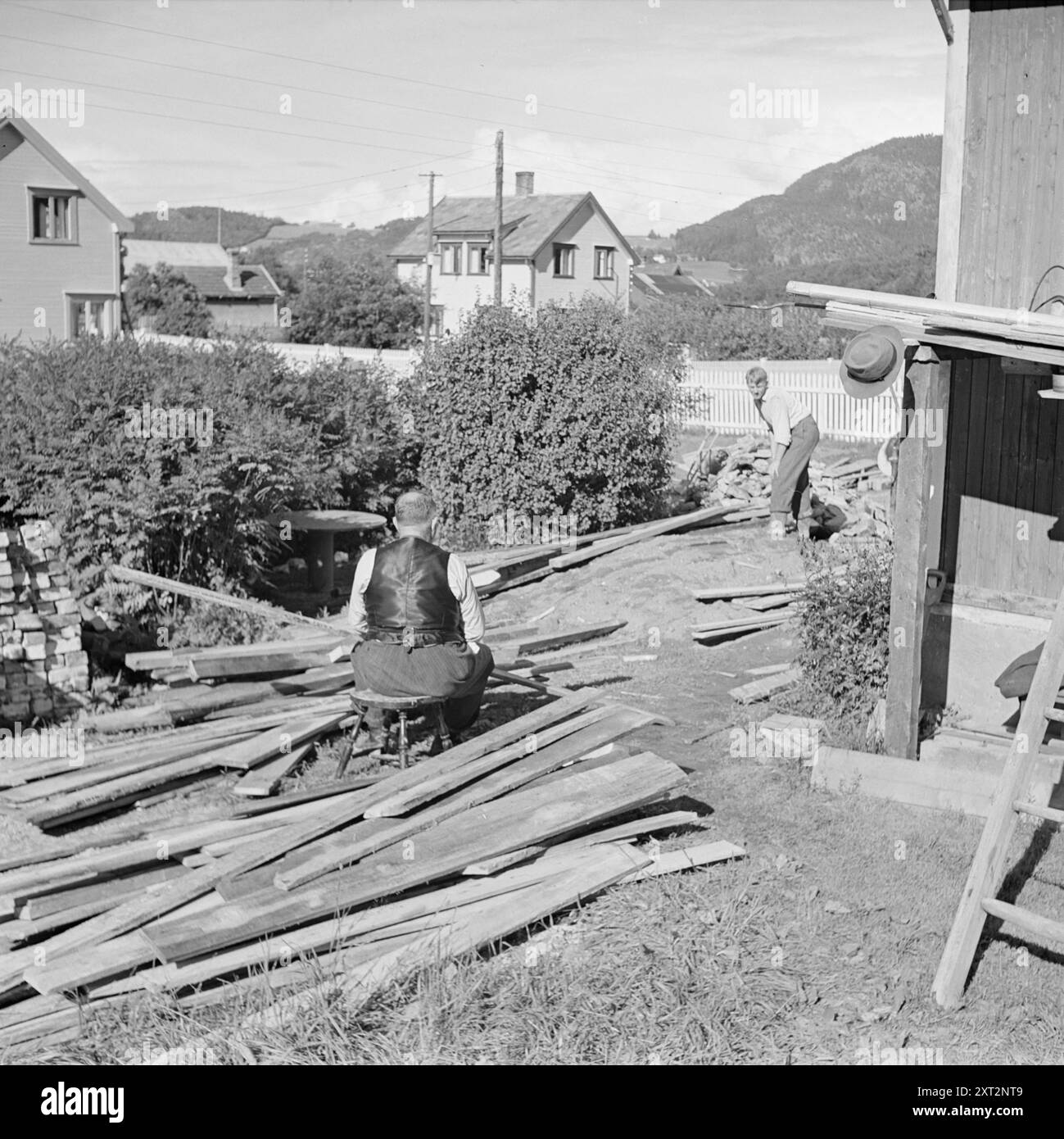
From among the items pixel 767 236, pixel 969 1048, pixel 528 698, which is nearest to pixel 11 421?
pixel 528 698

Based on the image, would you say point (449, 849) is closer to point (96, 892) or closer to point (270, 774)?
point (96, 892)

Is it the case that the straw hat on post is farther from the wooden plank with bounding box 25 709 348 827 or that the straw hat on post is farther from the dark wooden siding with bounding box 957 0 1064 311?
the wooden plank with bounding box 25 709 348 827

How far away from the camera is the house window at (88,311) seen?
45969 millimetres

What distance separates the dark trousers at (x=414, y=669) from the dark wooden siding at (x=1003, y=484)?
3807 mm

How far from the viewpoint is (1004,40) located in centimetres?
916

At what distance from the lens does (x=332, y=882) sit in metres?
6.88

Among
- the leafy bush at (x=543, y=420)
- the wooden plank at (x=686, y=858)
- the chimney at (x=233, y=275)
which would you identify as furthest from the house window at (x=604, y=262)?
the wooden plank at (x=686, y=858)

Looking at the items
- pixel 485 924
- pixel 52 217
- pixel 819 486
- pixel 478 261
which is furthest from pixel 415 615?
pixel 478 261

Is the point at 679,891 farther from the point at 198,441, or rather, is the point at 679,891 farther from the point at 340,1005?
the point at 198,441

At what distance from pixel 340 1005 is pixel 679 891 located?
213 centimetres

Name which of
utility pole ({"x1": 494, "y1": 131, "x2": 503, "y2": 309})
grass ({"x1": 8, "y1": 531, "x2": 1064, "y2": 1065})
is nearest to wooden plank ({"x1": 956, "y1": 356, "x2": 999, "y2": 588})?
grass ({"x1": 8, "y1": 531, "x2": 1064, "y2": 1065})

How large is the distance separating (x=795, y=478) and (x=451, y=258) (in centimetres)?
5614

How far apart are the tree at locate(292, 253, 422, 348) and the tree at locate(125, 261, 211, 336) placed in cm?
525

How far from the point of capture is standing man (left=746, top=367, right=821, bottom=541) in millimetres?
16000
